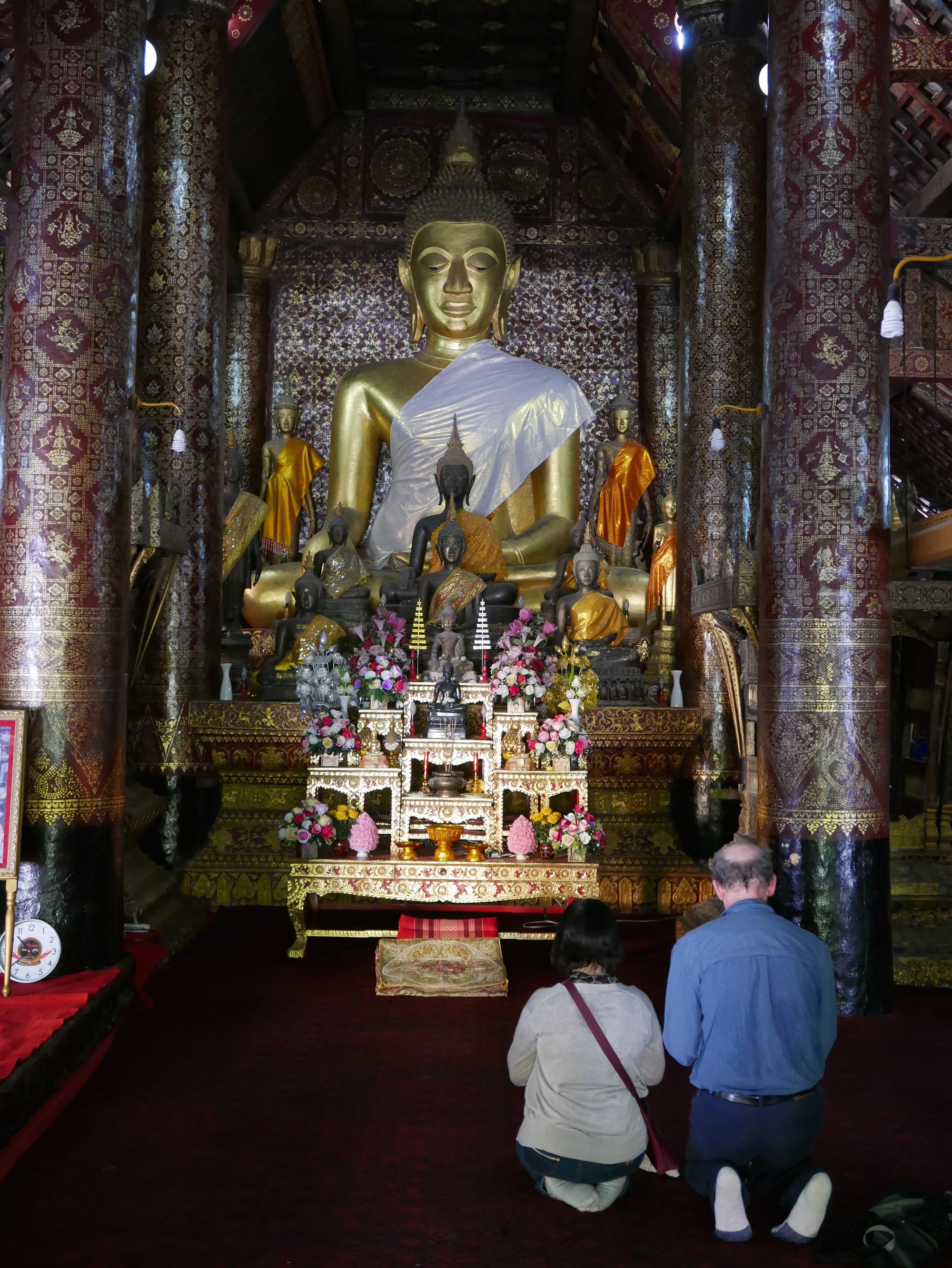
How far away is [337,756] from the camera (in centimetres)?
668

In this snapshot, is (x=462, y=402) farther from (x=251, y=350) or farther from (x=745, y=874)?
(x=745, y=874)

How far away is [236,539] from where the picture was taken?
933 cm

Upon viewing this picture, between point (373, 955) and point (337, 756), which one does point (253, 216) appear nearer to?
point (337, 756)

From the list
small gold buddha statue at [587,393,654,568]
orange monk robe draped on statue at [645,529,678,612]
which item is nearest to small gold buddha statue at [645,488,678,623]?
orange monk robe draped on statue at [645,529,678,612]

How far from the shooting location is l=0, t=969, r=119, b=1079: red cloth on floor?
4.00 metres

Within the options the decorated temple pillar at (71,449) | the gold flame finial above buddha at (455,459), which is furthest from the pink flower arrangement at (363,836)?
the gold flame finial above buddha at (455,459)

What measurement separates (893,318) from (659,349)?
7.16 m

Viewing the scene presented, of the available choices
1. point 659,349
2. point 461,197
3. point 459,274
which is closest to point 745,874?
point 459,274

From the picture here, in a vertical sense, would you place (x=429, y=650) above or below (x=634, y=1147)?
above

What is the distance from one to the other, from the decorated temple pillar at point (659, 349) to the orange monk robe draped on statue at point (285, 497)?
3.28 m

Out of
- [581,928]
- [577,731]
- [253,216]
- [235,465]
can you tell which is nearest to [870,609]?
[577,731]

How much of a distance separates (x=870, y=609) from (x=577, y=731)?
186cm

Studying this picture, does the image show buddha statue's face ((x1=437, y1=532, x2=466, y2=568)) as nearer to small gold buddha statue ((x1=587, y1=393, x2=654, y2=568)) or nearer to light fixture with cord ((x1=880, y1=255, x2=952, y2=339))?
small gold buddha statue ((x1=587, y1=393, x2=654, y2=568))

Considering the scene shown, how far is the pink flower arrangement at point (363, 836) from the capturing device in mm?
6391
